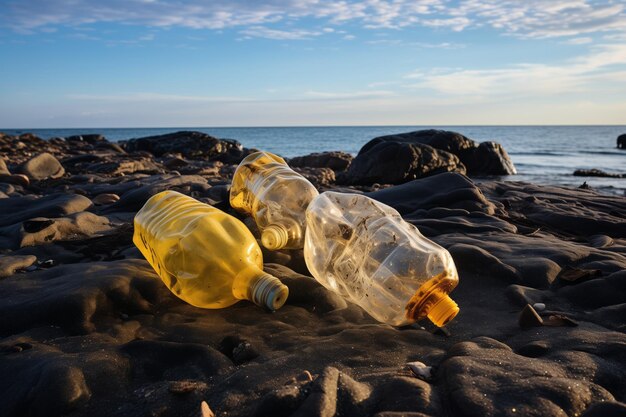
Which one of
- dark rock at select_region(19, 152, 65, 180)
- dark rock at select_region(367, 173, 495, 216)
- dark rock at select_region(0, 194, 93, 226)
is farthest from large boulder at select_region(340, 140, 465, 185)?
dark rock at select_region(0, 194, 93, 226)

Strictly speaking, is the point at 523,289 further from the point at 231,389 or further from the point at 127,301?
the point at 127,301

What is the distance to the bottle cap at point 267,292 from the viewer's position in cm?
166

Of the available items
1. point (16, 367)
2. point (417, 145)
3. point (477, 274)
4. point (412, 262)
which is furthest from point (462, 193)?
point (417, 145)

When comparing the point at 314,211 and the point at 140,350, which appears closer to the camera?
the point at 140,350

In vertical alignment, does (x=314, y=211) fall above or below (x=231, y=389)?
above

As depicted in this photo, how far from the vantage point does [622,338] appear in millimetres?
1572

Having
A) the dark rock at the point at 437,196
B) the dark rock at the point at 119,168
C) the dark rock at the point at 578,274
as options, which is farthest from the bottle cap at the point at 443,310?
the dark rock at the point at 119,168

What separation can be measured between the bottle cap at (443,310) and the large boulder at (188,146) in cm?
1503

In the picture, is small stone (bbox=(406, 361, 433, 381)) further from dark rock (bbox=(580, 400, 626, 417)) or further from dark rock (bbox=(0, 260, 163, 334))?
dark rock (bbox=(0, 260, 163, 334))

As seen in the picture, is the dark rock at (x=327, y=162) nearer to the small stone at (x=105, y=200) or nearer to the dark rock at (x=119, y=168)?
the dark rock at (x=119, y=168)

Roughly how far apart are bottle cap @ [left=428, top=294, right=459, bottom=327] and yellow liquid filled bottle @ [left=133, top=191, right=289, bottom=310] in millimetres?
522

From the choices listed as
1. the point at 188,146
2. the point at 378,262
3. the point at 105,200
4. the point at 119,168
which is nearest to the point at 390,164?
the point at 119,168

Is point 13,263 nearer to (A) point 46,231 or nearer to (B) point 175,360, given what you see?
(A) point 46,231

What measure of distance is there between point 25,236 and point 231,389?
2192mm
